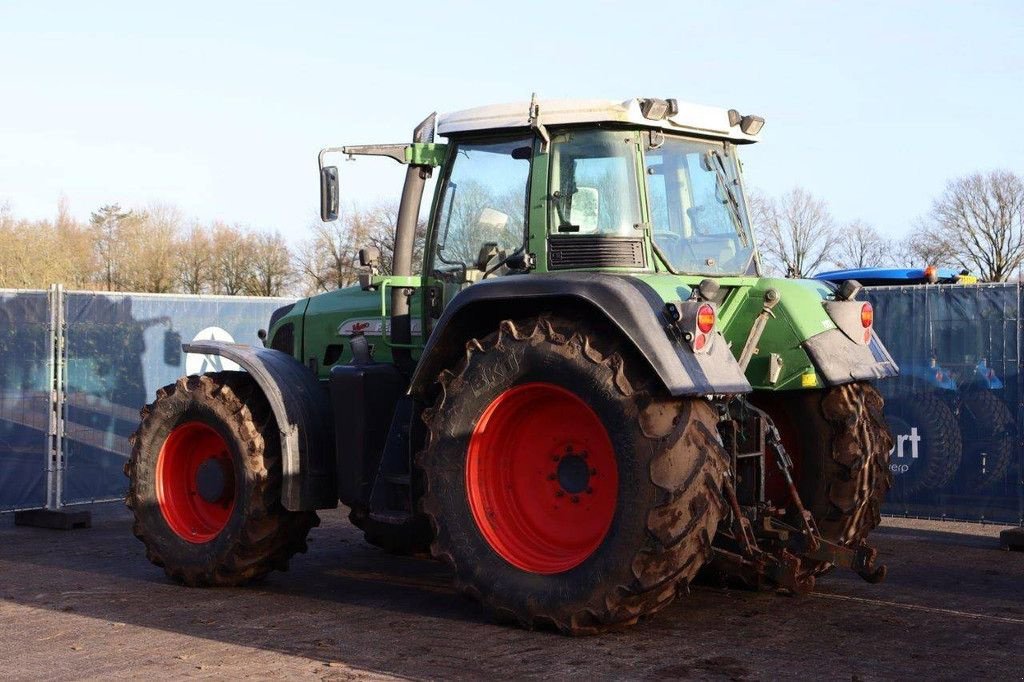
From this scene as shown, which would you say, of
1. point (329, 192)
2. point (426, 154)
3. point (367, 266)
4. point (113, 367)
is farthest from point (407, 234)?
point (113, 367)

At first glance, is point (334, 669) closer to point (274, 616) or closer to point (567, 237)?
point (274, 616)

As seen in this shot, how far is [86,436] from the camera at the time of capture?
12.5 meters

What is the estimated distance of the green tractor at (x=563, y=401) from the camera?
267 inches

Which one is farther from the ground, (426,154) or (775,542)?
(426,154)

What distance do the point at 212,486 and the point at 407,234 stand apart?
7.00 feet

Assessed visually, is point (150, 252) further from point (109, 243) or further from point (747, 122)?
point (747, 122)

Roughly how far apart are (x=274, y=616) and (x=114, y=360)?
6.04 m

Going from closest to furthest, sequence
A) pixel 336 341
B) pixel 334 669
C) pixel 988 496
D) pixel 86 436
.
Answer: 1. pixel 334 669
2. pixel 336 341
3. pixel 988 496
4. pixel 86 436

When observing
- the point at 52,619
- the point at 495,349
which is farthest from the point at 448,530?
the point at 52,619

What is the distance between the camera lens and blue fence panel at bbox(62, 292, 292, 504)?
490 inches

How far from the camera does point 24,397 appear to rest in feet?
39.4

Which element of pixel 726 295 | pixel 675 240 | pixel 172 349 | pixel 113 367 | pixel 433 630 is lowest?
pixel 433 630

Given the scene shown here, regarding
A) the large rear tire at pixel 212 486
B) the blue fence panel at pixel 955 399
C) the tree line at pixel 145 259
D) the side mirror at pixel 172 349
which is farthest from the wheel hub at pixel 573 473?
the tree line at pixel 145 259

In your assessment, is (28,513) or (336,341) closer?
(336,341)
